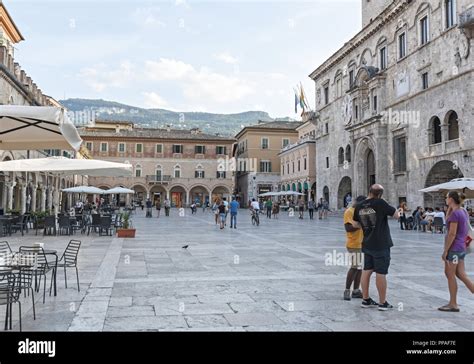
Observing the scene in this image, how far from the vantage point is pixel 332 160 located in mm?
41438

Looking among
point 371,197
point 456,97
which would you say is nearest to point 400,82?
point 456,97

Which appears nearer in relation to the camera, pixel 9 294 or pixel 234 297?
pixel 9 294

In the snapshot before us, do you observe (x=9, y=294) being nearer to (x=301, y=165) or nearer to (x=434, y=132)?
→ (x=434, y=132)

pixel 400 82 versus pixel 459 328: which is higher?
pixel 400 82

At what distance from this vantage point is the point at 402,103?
Answer: 29.7 meters

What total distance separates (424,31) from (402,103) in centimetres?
479

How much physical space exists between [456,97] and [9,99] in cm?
2416

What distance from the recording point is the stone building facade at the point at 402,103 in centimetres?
2352

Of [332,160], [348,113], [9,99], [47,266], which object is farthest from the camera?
[332,160]

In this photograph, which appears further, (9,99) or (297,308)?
(9,99)

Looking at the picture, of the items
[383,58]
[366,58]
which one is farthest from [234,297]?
[366,58]

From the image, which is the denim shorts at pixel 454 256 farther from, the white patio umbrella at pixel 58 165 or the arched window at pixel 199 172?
the arched window at pixel 199 172

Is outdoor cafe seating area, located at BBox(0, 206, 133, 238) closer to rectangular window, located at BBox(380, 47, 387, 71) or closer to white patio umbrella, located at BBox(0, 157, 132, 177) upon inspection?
white patio umbrella, located at BBox(0, 157, 132, 177)
